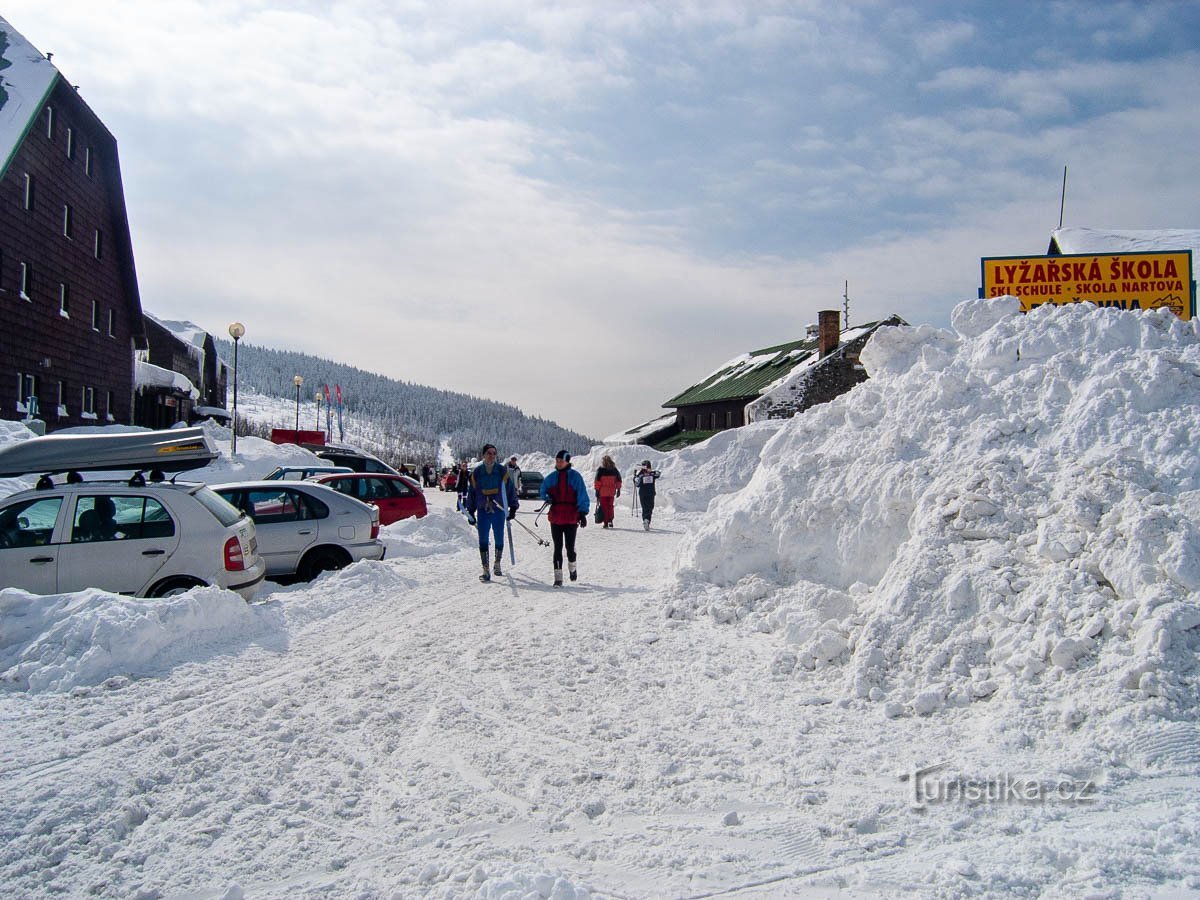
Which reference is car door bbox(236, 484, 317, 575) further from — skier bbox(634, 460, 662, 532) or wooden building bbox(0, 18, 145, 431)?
wooden building bbox(0, 18, 145, 431)

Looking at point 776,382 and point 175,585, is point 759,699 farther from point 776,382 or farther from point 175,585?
point 776,382

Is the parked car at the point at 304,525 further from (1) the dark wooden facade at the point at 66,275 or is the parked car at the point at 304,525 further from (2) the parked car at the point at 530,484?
(2) the parked car at the point at 530,484

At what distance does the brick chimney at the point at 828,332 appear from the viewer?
34188 millimetres

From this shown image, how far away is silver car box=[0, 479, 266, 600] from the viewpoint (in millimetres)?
7016

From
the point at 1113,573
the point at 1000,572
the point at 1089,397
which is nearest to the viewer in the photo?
the point at 1113,573

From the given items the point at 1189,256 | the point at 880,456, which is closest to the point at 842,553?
the point at 880,456

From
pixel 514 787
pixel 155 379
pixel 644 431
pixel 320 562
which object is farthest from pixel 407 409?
pixel 514 787

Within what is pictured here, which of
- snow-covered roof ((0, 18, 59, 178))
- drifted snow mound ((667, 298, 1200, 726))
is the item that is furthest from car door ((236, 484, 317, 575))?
snow-covered roof ((0, 18, 59, 178))

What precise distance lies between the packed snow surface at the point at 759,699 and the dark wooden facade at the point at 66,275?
1571 centimetres

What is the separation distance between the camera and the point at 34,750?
4352 mm

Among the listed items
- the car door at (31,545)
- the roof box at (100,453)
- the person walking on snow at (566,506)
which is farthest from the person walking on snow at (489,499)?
the car door at (31,545)

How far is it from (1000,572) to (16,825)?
5.91m

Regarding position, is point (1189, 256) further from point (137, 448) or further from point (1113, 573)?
point (137, 448)

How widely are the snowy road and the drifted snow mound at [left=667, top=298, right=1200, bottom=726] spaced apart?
0.45 metres
